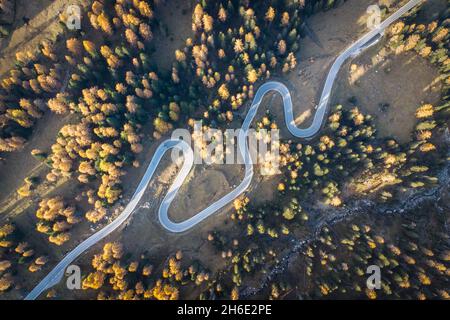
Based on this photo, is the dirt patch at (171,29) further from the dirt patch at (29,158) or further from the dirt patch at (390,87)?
the dirt patch at (390,87)

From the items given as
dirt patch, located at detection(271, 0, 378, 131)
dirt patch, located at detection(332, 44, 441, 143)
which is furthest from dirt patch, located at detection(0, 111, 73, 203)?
dirt patch, located at detection(332, 44, 441, 143)

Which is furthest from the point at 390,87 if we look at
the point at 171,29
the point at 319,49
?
the point at 171,29

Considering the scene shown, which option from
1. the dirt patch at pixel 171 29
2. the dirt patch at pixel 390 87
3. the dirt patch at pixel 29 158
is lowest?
the dirt patch at pixel 29 158

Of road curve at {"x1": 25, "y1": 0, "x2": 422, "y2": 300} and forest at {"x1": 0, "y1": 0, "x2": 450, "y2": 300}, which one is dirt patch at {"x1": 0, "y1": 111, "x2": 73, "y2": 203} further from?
road curve at {"x1": 25, "y1": 0, "x2": 422, "y2": 300}

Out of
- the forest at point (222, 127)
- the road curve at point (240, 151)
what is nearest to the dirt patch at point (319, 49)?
the road curve at point (240, 151)
